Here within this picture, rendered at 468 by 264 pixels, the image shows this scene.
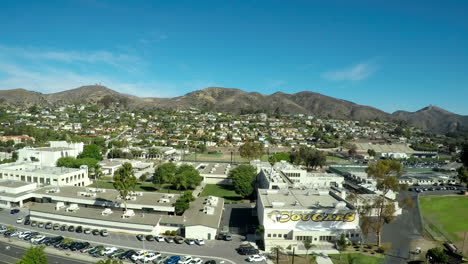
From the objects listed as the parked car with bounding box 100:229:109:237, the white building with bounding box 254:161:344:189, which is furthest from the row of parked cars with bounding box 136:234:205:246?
the white building with bounding box 254:161:344:189

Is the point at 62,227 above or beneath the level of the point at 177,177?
beneath

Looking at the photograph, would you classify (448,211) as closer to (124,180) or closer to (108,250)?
(124,180)

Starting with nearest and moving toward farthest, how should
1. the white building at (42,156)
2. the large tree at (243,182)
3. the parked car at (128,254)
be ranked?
1. the parked car at (128,254)
2. the large tree at (243,182)
3. the white building at (42,156)

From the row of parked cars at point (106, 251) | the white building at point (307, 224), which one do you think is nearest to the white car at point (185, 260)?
the row of parked cars at point (106, 251)

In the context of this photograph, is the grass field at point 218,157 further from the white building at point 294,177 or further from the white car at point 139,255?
the white car at point 139,255

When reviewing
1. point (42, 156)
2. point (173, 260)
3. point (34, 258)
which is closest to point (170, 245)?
point (173, 260)

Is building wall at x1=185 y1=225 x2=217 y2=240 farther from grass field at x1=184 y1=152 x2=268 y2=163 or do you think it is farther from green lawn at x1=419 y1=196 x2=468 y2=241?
grass field at x1=184 y1=152 x2=268 y2=163
